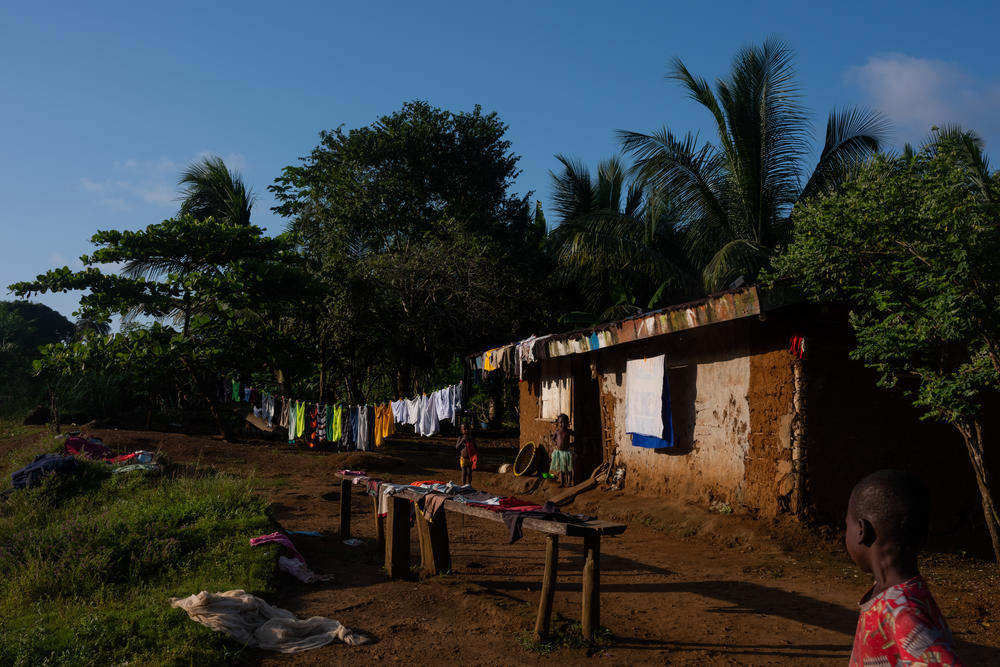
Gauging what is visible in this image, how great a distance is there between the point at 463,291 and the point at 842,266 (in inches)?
532

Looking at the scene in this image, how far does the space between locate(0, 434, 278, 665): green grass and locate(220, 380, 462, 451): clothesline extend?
221 inches

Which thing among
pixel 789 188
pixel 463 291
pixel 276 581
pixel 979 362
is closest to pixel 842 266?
pixel 979 362

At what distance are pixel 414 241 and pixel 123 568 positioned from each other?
16.3 metres

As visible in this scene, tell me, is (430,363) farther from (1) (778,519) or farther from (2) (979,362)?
(2) (979,362)

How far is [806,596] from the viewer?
21.5 feet

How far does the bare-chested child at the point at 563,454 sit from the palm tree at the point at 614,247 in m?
5.91

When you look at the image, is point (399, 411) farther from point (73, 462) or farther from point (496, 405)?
point (496, 405)

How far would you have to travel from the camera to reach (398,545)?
745cm

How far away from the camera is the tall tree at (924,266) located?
20.7 ft

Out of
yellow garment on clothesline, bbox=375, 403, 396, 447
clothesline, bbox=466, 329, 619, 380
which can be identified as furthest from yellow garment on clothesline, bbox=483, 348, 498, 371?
yellow garment on clothesline, bbox=375, 403, 396, 447

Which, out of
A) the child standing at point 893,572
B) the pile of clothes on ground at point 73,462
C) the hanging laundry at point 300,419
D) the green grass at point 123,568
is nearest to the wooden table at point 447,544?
the green grass at point 123,568

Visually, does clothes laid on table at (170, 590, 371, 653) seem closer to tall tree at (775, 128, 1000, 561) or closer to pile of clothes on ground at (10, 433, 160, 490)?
tall tree at (775, 128, 1000, 561)

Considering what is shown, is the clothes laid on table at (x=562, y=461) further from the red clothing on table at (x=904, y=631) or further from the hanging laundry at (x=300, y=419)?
the red clothing on table at (x=904, y=631)

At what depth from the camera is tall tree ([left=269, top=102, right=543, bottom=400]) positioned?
19969 mm
